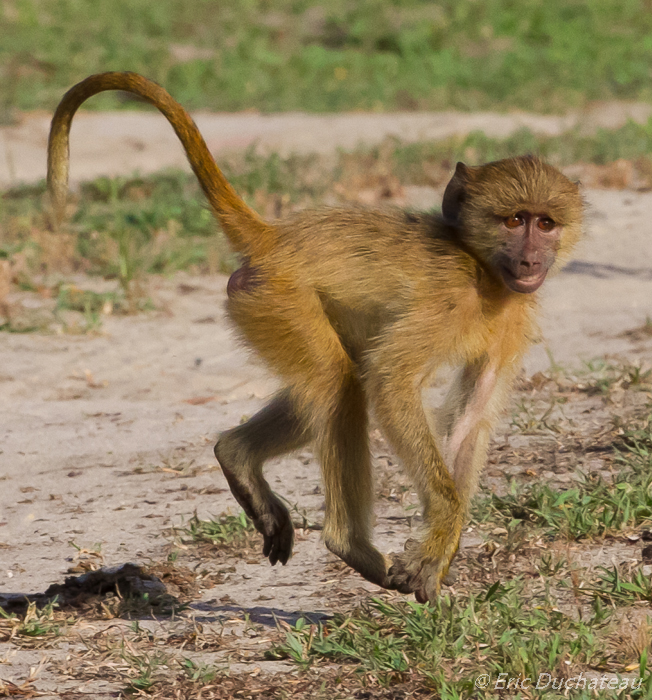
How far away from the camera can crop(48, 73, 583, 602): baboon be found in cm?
392

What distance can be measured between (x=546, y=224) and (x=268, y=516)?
55.7 inches

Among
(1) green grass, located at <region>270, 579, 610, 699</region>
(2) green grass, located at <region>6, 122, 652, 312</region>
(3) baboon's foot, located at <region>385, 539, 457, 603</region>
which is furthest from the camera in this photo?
(2) green grass, located at <region>6, 122, 652, 312</region>

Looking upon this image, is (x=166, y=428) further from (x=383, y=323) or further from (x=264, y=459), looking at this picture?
(x=383, y=323)

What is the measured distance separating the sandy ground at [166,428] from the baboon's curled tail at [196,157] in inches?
19.8

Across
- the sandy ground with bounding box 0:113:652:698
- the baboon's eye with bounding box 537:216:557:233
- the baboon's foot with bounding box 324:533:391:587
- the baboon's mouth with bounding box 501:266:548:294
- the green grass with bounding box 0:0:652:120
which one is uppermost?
the green grass with bounding box 0:0:652:120

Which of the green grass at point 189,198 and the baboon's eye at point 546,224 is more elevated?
the baboon's eye at point 546,224

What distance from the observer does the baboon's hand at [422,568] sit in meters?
3.75

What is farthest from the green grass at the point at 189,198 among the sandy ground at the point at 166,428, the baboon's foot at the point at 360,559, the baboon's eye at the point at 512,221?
the baboon's foot at the point at 360,559

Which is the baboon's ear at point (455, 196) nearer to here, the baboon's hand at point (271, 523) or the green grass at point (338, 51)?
the baboon's hand at point (271, 523)

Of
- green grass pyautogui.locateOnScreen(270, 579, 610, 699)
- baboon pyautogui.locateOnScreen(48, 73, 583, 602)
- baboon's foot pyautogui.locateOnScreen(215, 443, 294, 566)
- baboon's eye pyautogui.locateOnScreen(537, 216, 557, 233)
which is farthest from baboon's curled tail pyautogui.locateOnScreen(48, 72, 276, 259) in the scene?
green grass pyautogui.locateOnScreen(270, 579, 610, 699)

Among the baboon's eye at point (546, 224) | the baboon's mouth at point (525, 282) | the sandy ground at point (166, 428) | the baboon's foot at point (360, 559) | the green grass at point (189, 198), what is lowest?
the sandy ground at point (166, 428)

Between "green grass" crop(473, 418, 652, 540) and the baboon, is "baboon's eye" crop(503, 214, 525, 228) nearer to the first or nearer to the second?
the baboon

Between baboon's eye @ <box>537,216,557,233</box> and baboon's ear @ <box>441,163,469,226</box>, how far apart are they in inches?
11.3

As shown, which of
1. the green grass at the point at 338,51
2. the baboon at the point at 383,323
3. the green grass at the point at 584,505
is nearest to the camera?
the baboon at the point at 383,323
